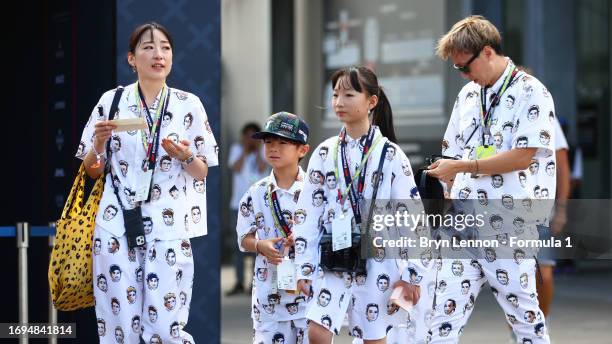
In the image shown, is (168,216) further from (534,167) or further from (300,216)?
(534,167)

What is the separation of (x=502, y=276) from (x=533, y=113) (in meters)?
0.82

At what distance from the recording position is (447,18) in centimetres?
1502

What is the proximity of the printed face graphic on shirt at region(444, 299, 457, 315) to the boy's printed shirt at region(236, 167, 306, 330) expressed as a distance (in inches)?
36.9

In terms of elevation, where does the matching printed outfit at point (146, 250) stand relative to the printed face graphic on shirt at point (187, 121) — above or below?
below

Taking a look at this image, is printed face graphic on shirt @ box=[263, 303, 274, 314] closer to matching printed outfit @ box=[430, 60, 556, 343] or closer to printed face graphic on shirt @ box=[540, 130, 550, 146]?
matching printed outfit @ box=[430, 60, 556, 343]

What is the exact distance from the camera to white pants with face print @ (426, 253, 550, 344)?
249 inches

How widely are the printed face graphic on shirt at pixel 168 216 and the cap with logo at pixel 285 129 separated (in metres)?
0.79

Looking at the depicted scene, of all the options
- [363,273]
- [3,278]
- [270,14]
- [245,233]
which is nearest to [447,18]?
[270,14]

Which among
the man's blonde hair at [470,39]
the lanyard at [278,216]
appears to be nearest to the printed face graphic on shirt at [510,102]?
the man's blonde hair at [470,39]

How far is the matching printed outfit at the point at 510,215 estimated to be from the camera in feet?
20.7

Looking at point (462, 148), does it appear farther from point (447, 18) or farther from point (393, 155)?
point (447, 18)

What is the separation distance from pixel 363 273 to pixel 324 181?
1.61 feet

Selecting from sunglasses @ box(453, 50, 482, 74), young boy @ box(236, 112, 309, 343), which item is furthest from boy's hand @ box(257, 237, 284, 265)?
sunglasses @ box(453, 50, 482, 74)

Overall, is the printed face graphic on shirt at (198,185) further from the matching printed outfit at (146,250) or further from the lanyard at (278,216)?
the lanyard at (278,216)
